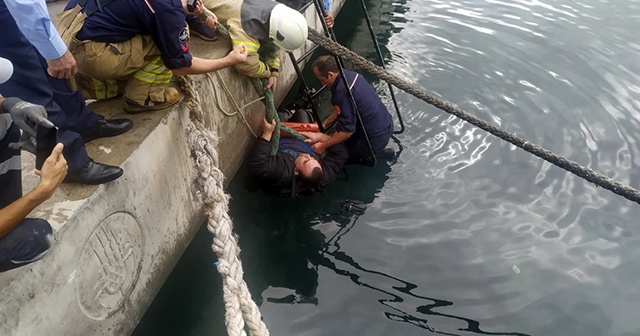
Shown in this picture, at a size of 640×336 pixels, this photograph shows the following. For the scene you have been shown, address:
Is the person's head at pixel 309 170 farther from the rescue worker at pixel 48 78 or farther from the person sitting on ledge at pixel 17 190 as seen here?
the person sitting on ledge at pixel 17 190

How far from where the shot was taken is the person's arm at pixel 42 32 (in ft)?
7.87

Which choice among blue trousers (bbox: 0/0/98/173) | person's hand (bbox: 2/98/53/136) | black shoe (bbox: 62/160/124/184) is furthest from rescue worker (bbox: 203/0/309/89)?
person's hand (bbox: 2/98/53/136)

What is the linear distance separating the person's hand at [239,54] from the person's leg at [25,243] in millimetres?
2086

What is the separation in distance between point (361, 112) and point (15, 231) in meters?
3.58

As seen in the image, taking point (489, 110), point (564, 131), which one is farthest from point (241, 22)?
point (564, 131)

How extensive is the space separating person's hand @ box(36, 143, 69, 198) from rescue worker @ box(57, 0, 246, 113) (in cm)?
131

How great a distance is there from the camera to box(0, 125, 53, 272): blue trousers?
228 cm

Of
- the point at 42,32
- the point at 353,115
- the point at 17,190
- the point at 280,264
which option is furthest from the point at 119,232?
the point at 353,115

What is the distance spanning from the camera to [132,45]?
3400mm

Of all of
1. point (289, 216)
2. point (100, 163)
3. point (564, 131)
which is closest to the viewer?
point (100, 163)

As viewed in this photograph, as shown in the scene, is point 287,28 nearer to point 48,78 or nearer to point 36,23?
point 48,78

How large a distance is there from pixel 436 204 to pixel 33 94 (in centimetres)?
386

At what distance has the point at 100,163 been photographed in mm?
3143

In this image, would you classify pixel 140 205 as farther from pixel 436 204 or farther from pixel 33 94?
pixel 436 204
